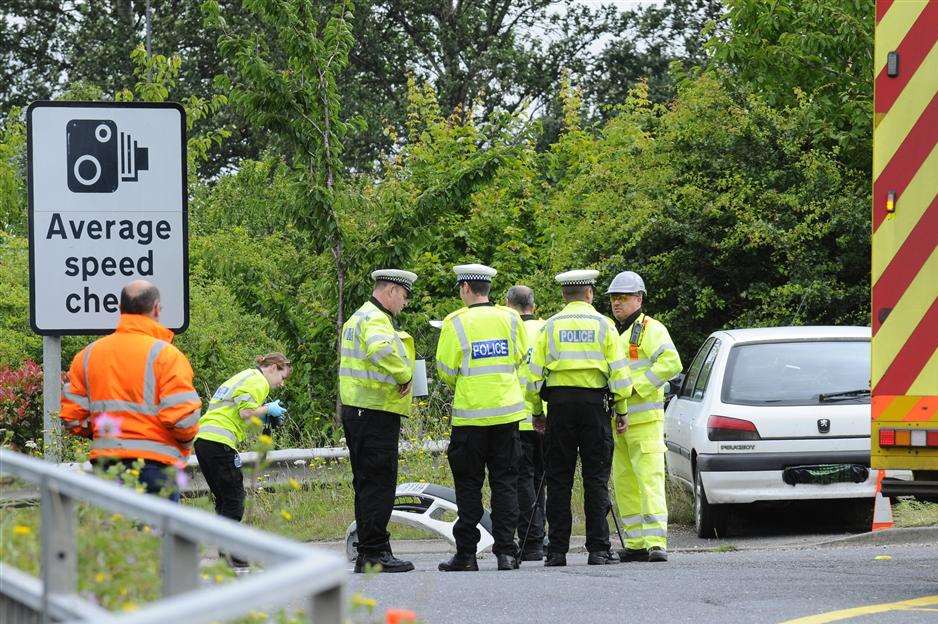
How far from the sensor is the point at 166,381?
6.96 m

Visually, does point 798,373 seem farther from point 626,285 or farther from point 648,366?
point 626,285

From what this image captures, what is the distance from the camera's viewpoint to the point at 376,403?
30.4 feet

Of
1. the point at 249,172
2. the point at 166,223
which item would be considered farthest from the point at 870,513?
the point at 249,172

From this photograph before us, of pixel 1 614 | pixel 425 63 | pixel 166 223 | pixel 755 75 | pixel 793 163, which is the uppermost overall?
pixel 425 63

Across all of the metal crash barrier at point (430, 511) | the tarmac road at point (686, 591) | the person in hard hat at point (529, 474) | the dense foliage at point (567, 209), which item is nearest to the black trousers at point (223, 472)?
the metal crash barrier at point (430, 511)

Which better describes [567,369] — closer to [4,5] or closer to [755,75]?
[755,75]

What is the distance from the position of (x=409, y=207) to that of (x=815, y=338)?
499 cm

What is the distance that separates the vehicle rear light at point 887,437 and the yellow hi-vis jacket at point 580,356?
2340 millimetres

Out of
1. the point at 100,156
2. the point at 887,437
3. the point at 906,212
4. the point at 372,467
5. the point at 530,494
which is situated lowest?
the point at 530,494

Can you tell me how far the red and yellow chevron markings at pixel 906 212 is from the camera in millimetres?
7559

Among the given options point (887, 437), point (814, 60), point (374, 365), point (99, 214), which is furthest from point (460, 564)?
point (814, 60)

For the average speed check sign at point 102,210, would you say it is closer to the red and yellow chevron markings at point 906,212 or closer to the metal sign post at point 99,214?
the metal sign post at point 99,214

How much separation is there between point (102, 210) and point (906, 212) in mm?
4118

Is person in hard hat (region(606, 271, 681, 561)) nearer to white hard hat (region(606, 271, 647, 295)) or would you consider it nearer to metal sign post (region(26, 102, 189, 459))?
white hard hat (region(606, 271, 647, 295))
